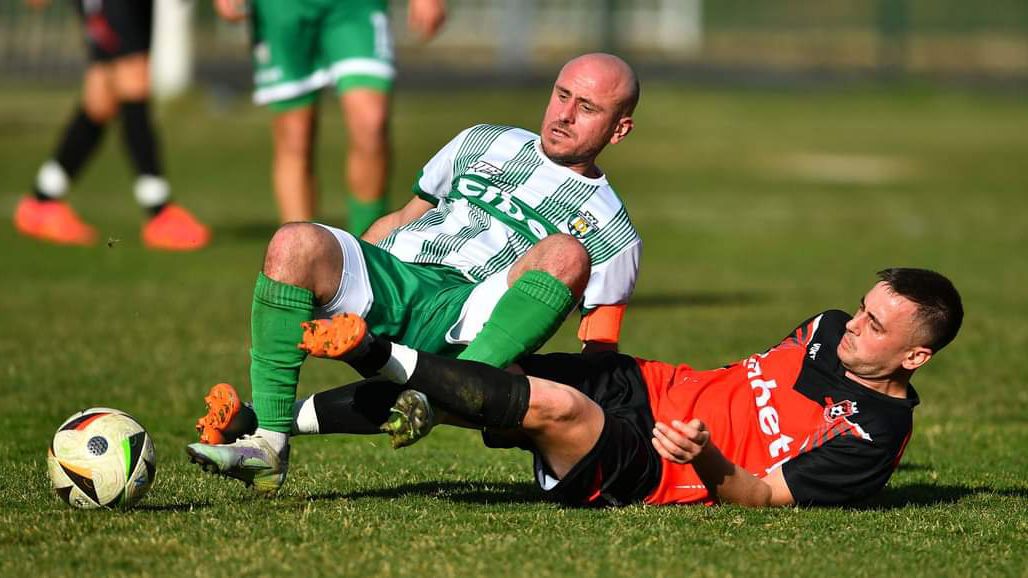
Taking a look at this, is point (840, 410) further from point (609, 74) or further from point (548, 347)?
point (548, 347)

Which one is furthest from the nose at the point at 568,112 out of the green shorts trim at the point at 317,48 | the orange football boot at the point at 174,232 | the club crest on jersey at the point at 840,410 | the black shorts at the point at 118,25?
the orange football boot at the point at 174,232

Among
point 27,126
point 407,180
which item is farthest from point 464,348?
point 27,126

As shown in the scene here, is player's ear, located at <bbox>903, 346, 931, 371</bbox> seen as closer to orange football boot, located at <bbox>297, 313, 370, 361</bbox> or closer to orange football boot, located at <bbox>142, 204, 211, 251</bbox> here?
orange football boot, located at <bbox>297, 313, 370, 361</bbox>

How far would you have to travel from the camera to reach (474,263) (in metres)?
5.37

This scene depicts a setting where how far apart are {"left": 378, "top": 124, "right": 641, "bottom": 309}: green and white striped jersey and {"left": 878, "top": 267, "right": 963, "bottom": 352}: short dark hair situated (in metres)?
0.93

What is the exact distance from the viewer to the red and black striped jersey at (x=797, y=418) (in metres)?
4.93

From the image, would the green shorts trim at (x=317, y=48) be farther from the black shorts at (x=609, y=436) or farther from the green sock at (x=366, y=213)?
the black shorts at (x=609, y=436)

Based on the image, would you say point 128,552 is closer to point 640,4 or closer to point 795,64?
point 795,64

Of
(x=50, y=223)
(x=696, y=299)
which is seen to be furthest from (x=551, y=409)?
(x=50, y=223)

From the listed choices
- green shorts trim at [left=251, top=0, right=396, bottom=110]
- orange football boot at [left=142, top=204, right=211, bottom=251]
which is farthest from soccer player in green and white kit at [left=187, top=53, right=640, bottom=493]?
orange football boot at [left=142, top=204, right=211, bottom=251]

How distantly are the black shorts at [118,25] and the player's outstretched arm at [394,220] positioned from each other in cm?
719

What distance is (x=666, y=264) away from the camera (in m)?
13.2

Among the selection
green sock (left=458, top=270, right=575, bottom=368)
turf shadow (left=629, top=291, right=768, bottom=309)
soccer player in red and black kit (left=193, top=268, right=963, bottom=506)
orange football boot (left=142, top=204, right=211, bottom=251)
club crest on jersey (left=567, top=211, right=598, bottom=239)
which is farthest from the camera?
orange football boot (left=142, top=204, right=211, bottom=251)

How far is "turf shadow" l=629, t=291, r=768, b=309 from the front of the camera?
10703 mm
